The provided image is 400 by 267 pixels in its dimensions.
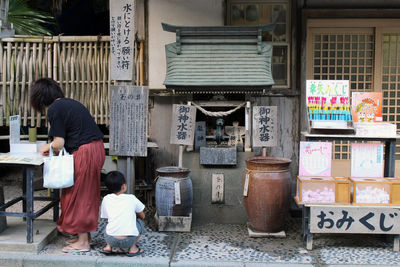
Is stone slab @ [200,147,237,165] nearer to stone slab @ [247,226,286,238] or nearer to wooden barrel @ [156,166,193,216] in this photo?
wooden barrel @ [156,166,193,216]

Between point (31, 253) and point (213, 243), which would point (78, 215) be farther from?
point (213, 243)

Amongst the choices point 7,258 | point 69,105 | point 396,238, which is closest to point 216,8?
point 69,105

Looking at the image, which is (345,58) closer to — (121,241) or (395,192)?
(395,192)

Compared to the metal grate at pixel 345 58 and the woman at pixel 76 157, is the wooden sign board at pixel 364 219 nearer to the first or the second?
the woman at pixel 76 157

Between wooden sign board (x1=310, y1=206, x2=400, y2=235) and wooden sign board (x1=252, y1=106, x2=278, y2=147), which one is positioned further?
wooden sign board (x1=252, y1=106, x2=278, y2=147)

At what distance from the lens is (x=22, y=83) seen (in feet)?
26.4

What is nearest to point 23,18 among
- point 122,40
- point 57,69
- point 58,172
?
point 57,69

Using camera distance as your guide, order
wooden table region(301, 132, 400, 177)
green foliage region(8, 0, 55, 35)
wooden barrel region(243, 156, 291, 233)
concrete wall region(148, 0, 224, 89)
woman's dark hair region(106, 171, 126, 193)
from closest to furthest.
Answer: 1. woman's dark hair region(106, 171, 126, 193)
2. wooden table region(301, 132, 400, 177)
3. wooden barrel region(243, 156, 291, 233)
4. concrete wall region(148, 0, 224, 89)
5. green foliage region(8, 0, 55, 35)

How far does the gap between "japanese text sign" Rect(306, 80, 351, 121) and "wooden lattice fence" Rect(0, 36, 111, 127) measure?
13.5ft

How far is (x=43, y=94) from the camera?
17.6 ft

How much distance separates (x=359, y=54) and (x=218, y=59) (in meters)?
3.14

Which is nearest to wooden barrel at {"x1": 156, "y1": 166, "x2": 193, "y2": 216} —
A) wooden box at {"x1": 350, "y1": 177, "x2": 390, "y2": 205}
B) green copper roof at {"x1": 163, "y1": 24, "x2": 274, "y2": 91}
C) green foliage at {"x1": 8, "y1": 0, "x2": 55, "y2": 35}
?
green copper roof at {"x1": 163, "y1": 24, "x2": 274, "y2": 91}

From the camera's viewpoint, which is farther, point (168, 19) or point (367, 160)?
point (168, 19)

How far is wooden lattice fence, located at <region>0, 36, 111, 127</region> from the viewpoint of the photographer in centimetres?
A: 803
